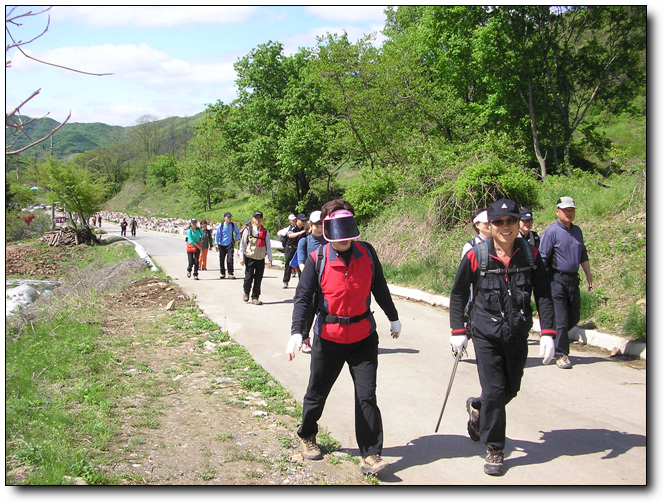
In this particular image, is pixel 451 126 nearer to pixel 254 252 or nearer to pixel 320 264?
pixel 254 252

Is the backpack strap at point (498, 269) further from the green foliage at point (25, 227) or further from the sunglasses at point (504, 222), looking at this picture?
the green foliage at point (25, 227)

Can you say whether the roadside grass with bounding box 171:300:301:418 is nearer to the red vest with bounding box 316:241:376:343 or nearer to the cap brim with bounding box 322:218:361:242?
the red vest with bounding box 316:241:376:343

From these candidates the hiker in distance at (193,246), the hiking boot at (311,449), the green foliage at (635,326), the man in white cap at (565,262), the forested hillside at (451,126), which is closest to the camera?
the hiking boot at (311,449)

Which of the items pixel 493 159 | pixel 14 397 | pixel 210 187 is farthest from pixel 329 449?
pixel 210 187

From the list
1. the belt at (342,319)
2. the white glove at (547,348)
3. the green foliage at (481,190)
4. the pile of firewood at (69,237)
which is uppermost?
the green foliage at (481,190)

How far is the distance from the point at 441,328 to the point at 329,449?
17.7 feet

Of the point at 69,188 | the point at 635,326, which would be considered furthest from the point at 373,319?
the point at 69,188

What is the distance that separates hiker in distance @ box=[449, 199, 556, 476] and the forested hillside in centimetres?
494

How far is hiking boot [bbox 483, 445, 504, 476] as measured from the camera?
4.46m

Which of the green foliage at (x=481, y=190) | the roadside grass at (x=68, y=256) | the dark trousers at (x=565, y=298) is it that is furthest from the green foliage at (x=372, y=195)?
the roadside grass at (x=68, y=256)

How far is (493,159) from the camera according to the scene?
1764 centimetres

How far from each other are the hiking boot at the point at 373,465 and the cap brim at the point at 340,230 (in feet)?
5.66

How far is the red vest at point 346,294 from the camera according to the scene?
4633mm

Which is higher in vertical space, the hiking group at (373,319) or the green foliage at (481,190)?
the green foliage at (481,190)
